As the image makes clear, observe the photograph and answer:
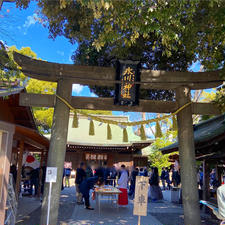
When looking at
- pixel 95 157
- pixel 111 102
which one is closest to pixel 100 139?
pixel 95 157

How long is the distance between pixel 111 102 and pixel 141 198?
2.62m

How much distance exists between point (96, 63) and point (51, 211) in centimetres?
455

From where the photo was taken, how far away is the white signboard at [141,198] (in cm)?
570

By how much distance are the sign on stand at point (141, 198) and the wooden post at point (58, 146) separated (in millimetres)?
1931

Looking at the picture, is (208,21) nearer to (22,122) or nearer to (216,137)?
(216,137)

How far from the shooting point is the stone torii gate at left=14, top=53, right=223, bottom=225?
629 cm

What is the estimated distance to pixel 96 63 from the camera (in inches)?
315

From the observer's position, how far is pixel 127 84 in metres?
6.71

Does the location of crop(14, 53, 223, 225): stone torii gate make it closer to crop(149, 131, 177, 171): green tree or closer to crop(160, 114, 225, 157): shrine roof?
crop(160, 114, 225, 157): shrine roof

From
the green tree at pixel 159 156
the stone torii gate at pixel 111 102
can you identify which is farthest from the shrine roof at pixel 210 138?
the green tree at pixel 159 156

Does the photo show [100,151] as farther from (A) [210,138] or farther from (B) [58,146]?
(B) [58,146]

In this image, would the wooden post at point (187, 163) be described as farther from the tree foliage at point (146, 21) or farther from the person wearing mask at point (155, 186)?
the person wearing mask at point (155, 186)

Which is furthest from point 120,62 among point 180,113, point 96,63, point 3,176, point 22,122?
point 3,176

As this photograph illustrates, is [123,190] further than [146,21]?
Yes
